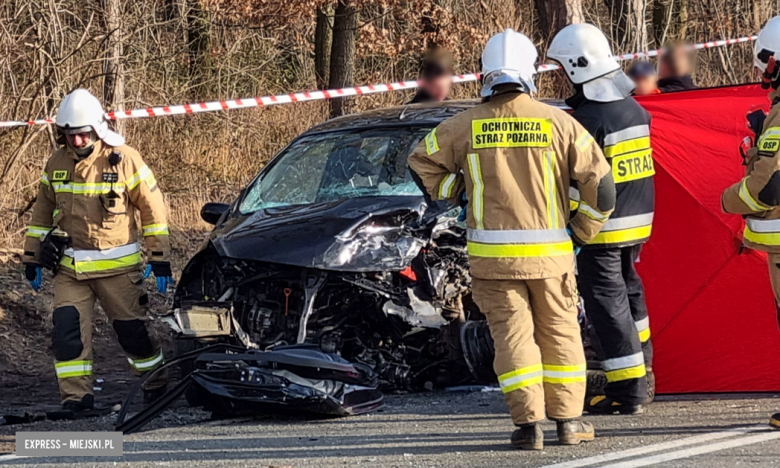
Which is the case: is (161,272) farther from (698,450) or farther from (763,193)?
(763,193)

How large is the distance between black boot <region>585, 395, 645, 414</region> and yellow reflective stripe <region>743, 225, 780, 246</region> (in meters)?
1.01

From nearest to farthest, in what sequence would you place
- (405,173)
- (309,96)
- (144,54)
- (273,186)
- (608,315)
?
(608,315) < (405,173) < (273,186) < (309,96) < (144,54)

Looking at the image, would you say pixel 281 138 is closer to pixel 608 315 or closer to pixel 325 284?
pixel 325 284

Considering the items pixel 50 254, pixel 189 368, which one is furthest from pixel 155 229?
pixel 189 368

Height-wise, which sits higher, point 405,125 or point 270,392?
point 405,125

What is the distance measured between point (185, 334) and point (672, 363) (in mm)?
2632

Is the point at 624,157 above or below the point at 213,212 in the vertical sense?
above

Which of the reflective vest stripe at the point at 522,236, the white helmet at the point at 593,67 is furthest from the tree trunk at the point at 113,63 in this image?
the reflective vest stripe at the point at 522,236

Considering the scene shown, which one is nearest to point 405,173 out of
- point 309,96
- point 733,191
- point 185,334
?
point 185,334

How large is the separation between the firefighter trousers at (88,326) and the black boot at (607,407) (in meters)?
2.64

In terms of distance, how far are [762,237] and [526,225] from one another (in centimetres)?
114

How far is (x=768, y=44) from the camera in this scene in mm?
5242

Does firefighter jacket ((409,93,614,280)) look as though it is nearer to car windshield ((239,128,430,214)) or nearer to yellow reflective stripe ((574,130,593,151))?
yellow reflective stripe ((574,130,593,151))

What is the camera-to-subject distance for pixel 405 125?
23.9 feet
